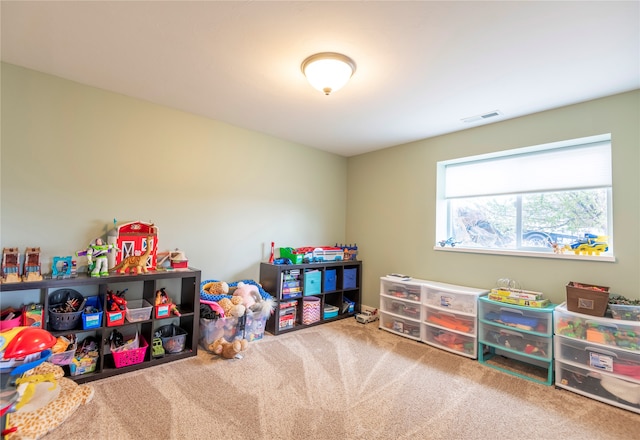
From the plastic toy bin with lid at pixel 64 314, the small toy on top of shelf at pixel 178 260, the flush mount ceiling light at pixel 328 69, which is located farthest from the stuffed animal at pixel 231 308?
the flush mount ceiling light at pixel 328 69

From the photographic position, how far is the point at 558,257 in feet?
8.89

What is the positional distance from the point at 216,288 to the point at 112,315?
3.13 feet

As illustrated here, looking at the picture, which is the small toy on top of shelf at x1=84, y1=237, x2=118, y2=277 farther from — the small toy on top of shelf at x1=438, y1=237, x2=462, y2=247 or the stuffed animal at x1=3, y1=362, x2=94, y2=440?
the small toy on top of shelf at x1=438, y1=237, x2=462, y2=247

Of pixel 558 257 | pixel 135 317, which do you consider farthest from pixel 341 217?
pixel 135 317

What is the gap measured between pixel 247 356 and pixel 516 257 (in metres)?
Result: 2.78

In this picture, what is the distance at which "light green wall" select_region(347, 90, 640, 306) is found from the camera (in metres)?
2.42

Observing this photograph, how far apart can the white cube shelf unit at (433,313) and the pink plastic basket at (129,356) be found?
2.50 metres

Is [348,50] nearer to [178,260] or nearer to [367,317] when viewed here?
[178,260]

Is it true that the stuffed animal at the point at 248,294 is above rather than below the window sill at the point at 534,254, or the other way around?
below

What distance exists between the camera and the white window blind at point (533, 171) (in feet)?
8.80

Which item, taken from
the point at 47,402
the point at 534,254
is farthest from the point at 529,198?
the point at 47,402

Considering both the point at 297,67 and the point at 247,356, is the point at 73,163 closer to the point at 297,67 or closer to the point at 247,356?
the point at 297,67

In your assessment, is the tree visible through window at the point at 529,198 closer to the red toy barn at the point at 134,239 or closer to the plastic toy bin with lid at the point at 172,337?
the plastic toy bin with lid at the point at 172,337

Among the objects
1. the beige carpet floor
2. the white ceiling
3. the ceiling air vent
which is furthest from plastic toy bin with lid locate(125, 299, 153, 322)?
the ceiling air vent
